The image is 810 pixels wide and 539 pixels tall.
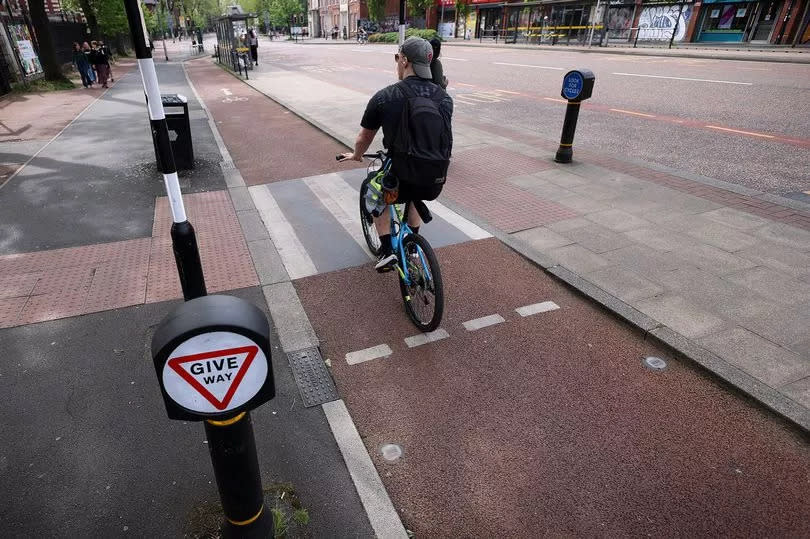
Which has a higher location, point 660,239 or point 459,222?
point 660,239

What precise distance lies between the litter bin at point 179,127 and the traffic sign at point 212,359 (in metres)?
6.82

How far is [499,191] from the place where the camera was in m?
6.70

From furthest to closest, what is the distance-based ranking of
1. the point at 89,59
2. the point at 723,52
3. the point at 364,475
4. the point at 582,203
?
the point at 723,52 < the point at 89,59 < the point at 582,203 < the point at 364,475

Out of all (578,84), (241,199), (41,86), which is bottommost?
(41,86)

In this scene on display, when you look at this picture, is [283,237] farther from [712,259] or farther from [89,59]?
[89,59]

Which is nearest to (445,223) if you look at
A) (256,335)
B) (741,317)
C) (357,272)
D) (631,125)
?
(357,272)

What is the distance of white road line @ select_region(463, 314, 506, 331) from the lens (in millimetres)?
3822

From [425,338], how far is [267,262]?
2035mm

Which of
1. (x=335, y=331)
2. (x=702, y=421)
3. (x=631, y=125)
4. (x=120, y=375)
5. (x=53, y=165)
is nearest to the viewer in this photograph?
(x=702, y=421)

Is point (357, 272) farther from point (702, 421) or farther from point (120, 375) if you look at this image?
point (702, 421)

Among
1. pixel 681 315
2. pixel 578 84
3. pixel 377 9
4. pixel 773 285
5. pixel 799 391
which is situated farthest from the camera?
pixel 377 9

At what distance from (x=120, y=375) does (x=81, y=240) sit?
2880 millimetres

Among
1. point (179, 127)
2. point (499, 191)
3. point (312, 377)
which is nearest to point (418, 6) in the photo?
point (179, 127)

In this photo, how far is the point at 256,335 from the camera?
1.50m
